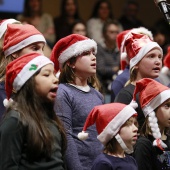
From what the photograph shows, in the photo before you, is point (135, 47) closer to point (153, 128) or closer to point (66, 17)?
point (153, 128)

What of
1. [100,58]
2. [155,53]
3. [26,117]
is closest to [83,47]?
[155,53]

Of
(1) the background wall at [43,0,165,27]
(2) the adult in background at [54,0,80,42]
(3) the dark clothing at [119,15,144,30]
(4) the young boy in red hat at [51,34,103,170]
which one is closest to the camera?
(4) the young boy in red hat at [51,34,103,170]

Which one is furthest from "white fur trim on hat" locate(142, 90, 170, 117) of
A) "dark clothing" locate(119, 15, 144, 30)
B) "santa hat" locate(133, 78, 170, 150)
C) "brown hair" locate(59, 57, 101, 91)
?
→ "dark clothing" locate(119, 15, 144, 30)

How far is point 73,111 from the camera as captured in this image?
375 cm

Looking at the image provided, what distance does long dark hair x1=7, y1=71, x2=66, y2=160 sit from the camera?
3.04 metres

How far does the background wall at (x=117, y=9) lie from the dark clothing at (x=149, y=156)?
4830 millimetres

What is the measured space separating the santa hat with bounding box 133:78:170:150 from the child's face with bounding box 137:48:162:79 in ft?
0.99

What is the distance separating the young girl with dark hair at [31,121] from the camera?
3012 mm

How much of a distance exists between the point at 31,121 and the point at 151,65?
1401 millimetres

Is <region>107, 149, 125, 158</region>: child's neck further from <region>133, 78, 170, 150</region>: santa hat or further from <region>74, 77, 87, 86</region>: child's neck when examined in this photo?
<region>74, 77, 87, 86</region>: child's neck

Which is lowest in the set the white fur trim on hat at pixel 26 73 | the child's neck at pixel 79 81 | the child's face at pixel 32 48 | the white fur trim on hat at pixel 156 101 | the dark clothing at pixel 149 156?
the dark clothing at pixel 149 156

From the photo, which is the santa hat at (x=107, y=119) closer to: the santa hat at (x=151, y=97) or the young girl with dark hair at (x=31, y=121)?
the santa hat at (x=151, y=97)

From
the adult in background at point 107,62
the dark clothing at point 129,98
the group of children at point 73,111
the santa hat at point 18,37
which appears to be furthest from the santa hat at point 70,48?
the adult in background at point 107,62

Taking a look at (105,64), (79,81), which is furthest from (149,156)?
(105,64)
